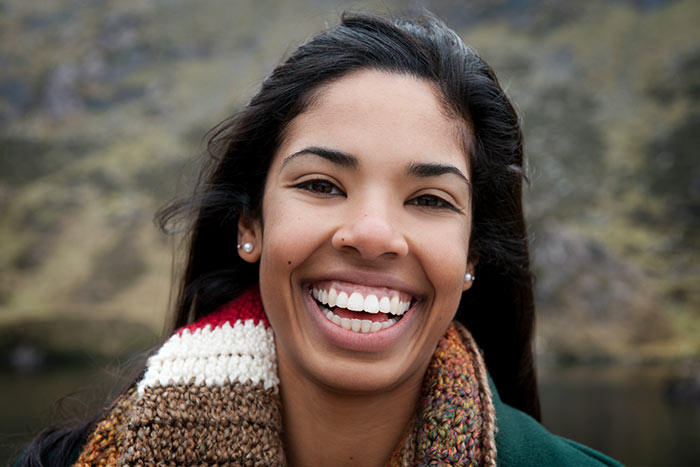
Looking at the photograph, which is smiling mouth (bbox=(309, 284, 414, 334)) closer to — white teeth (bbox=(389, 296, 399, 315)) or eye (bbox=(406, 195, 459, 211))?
white teeth (bbox=(389, 296, 399, 315))

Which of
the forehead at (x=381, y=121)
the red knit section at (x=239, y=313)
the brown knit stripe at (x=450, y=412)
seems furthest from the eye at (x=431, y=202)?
the red knit section at (x=239, y=313)

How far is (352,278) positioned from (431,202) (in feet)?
1.48

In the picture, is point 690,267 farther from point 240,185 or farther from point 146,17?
point 146,17

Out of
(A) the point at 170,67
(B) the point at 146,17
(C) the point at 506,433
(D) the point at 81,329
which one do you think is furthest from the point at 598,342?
(B) the point at 146,17

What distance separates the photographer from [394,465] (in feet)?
7.61

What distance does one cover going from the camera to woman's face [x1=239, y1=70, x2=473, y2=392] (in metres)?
2.08

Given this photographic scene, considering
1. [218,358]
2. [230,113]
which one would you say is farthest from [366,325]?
[230,113]

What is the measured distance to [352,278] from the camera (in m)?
2.07

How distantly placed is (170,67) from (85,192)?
32.9 meters

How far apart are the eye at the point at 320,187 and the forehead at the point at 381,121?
140 mm

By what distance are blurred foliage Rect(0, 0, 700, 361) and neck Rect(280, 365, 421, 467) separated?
1361 mm

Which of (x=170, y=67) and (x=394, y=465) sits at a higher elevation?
(x=170, y=67)

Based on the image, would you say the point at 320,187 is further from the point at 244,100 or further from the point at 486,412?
→ the point at 486,412

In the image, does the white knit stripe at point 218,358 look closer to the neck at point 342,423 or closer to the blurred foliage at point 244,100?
the neck at point 342,423
